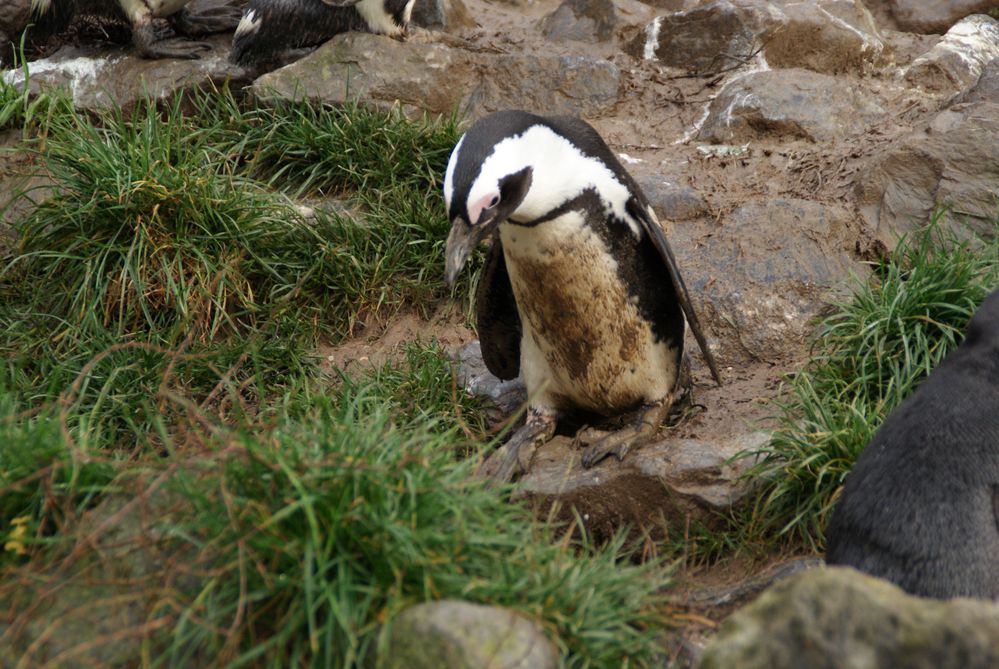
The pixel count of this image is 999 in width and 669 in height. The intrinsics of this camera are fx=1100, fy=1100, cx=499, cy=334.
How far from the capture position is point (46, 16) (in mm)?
6457

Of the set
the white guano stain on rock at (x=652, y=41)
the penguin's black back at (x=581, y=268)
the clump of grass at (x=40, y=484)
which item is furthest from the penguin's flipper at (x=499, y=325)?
the white guano stain on rock at (x=652, y=41)

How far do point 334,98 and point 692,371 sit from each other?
2.42m

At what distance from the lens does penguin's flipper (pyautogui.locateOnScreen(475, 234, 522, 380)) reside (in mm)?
4605

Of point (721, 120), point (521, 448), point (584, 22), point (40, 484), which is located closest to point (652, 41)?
point (584, 22)

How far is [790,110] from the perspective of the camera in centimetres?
582

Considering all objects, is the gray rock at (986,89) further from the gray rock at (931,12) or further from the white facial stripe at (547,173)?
the white facial stripe at (547,173)

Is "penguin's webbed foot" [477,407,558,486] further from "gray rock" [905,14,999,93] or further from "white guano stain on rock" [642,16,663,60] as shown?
"gray rock" [905,14,999,93]

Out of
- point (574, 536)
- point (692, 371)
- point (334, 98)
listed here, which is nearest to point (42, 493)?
point (574, 536)

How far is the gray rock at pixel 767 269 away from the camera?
4844 millimetres

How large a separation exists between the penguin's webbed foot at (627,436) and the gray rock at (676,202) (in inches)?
48.9

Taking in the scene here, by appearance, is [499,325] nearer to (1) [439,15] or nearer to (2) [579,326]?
(2) [579,326]

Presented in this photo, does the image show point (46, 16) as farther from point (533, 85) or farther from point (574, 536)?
point (574, 536)

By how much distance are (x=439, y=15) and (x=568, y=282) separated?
3.48 m

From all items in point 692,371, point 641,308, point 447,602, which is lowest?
point 692,371
